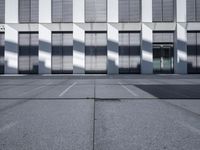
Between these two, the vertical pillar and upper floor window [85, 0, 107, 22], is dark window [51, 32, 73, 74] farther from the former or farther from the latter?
the vertical pillar

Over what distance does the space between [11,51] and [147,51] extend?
20.0m

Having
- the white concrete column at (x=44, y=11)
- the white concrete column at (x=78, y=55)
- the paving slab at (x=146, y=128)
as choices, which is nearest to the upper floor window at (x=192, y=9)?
the white concrete column at (x=78, y=55)

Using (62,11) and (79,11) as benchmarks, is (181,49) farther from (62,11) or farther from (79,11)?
(62,11)

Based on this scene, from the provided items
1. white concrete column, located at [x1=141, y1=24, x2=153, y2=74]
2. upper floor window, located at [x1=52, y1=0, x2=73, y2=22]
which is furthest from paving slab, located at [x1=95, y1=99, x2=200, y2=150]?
upper floor window, located at [x1=52, y1=0, x2=73, y2=22]

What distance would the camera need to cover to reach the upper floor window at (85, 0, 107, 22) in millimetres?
27562

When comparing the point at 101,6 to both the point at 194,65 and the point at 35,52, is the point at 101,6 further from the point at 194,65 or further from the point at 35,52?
the point at 194,65

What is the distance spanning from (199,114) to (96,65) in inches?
883

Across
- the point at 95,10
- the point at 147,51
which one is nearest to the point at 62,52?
the point at 95,10

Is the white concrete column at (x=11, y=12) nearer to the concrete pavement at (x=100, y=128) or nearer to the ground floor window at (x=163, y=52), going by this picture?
the ground floor window at (x=163, y=52)

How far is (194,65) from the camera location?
27703mm

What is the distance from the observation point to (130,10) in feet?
91.0

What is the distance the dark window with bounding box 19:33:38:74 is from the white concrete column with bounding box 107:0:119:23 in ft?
37.7

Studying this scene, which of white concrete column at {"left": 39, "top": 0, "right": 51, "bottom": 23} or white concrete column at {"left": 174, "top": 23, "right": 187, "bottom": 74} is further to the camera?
white concrete column at {"left": 39, "top": 0, "right": 51, "bottom": 23}

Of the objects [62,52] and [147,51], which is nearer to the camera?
[147,51]
